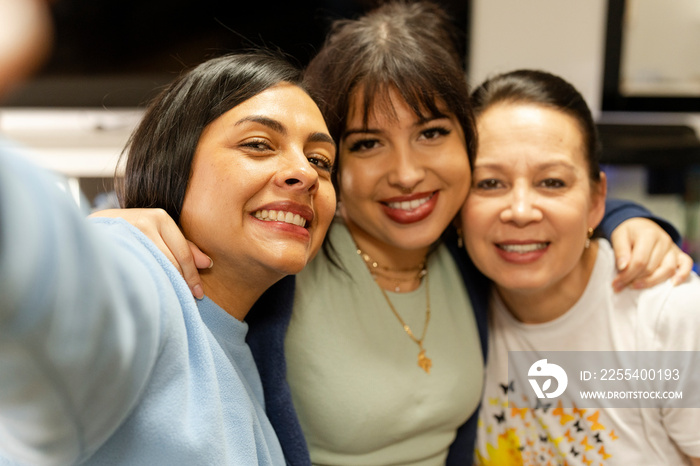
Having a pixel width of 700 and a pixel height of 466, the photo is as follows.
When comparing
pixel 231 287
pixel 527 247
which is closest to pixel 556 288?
pixel 527 247

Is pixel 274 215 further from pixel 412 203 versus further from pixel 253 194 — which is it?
pixel 412 203

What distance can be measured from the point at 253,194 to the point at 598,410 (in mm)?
838

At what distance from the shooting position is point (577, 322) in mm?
1229

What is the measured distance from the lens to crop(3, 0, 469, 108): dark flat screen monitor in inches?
98.8

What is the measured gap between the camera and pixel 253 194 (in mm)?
851

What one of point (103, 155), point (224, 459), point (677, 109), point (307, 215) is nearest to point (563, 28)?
point (677, 109)

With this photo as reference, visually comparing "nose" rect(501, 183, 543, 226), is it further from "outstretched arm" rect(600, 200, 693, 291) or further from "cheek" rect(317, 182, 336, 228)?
"cheek" rect(317, 182, 336, 228)

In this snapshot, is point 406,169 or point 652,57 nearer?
point 406,169

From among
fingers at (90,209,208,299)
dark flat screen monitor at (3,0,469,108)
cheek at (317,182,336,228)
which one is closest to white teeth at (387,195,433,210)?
cheek at (317,182,336,228)

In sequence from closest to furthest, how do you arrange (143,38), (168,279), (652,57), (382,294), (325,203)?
(168,279)
(325,203)
(382,294)
(143,38)
(652,57)

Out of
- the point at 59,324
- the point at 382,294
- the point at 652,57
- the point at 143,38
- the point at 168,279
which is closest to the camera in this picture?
the point at 59,324

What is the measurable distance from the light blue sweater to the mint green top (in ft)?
0.95

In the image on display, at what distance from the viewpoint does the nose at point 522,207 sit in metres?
1.15

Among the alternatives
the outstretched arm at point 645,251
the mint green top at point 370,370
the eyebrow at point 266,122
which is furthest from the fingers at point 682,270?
the eyebrow at point 266,122
